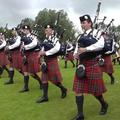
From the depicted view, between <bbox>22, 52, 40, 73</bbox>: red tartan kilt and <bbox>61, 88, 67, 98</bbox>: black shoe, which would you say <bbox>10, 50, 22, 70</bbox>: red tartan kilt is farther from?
<bbox>61, 88, 67, 98</bbox>: black shoe

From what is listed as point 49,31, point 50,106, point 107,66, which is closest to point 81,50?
point 50,106

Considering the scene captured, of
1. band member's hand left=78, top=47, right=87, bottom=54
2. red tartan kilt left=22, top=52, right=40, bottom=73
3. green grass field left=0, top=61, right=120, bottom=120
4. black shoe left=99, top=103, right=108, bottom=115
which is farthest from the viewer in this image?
red tartan kilt left=22, top=52, right=40, bottom=73

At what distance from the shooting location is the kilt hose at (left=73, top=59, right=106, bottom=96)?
9047 mm

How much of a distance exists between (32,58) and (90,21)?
4.25 meters

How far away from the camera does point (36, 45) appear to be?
41.8ft

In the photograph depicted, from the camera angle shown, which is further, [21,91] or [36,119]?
[21,91]

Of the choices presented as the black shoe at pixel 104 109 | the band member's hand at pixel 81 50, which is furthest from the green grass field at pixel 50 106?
the band member's hand at pixel 81 50

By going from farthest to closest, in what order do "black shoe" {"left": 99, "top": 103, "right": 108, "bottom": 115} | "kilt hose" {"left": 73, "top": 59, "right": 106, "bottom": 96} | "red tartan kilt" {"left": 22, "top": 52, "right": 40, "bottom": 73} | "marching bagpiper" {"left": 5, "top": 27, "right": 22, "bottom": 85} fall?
1. "marching bagpiper" {"left": 5, "top": 27, "right": 22, "bottom": 85}
2. "red tartan kilt" {"left": 22, "top": 52, "right": 40, "bottom": 73}
3. "black shoe" {"left": 99, "top": 103, "right": 108, "bottom": 115}
4. "kilt hose" {"left": 73, "top": 59, "right": 106, "bottom": 96}

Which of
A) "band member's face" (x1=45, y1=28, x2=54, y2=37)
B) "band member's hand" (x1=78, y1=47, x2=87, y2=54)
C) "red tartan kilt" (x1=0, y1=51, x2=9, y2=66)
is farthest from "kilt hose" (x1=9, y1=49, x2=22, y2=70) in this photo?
"band member's hand" (x1=78, y1=47, x2=87, y2=54)

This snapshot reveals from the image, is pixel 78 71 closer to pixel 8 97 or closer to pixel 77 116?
pixel 77 116

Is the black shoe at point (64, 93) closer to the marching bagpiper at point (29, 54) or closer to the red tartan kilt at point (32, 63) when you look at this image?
the marching bagpiper at point (29, 54)

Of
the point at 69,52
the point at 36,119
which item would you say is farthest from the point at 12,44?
the point at 69,52

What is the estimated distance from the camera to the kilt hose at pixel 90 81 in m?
9.05

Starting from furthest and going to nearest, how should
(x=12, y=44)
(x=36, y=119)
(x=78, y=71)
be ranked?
(x=12, y=44)
(x=36, y=119)
(x=78, y=71)
